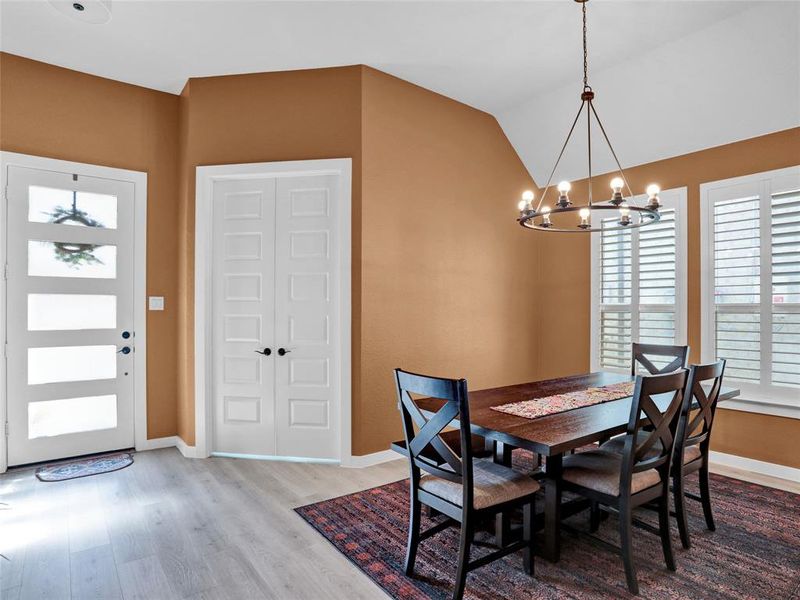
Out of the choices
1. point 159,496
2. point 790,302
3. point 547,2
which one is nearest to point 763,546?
point 790,302

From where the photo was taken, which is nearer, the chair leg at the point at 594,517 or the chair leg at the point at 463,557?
the chair leg at the point at 463,557

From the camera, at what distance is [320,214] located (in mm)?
3859

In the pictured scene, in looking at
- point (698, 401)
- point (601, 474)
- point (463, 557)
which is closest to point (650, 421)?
point (601, 474)

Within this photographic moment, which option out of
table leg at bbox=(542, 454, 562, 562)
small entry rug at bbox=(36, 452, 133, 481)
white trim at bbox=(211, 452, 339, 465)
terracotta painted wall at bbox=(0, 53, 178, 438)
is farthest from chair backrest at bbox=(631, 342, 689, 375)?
small entry rug at bbox=(36, 452, 133, 481)

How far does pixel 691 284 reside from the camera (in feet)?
13.2

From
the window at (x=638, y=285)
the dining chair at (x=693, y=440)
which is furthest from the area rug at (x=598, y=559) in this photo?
the window at (x=638, y=285)

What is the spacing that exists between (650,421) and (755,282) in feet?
7.43

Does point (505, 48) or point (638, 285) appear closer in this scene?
point (505, 48)

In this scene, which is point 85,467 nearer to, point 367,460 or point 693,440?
point 367,460

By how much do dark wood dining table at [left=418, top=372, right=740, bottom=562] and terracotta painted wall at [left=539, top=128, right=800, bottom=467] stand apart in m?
1.14

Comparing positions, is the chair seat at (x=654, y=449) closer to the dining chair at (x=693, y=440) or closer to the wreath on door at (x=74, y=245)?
the dining chair at (x=693, y=440)

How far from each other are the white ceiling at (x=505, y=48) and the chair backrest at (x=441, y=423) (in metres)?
2.49

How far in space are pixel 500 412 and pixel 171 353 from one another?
10.4ft

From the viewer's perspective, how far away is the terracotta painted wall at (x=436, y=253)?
385 cm
